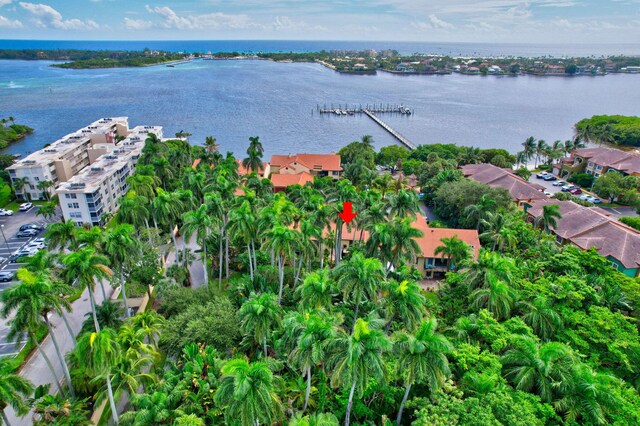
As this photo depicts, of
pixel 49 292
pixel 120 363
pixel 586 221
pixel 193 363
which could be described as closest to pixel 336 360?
pixel 193 363

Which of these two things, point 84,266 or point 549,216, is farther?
point 549,216

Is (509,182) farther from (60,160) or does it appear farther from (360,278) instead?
(60,160)

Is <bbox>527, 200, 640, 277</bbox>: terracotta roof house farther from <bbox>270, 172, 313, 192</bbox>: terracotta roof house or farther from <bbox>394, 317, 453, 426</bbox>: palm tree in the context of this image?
<bbox>270, 172, 313, 192</bbox>: terracotta roof house

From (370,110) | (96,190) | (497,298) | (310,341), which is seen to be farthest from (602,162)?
(96,190)

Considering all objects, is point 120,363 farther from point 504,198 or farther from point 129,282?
point 504,198

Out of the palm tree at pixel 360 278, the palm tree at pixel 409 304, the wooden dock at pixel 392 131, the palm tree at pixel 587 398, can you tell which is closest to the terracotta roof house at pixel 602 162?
the wooden dock at pixel 392 131

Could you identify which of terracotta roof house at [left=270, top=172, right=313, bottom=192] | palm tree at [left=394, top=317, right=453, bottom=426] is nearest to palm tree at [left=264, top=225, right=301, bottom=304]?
palm tree at [left=394, top=317, right=453, bottom=426]
